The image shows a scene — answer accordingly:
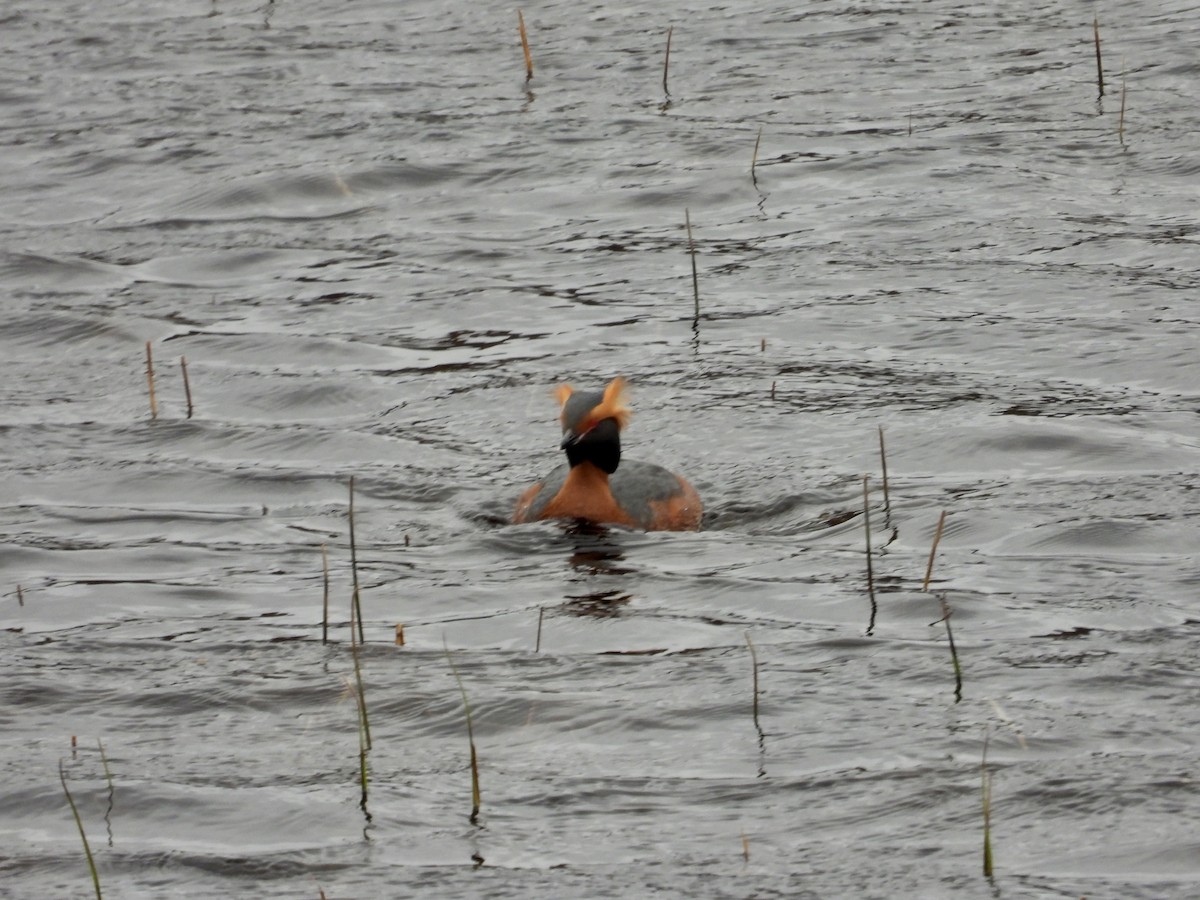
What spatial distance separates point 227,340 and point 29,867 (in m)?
7.18

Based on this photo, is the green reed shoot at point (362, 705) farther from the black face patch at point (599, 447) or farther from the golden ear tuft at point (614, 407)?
the golden ear tuft at point (614, 407)

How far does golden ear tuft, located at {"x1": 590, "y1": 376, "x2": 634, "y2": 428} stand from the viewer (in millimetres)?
9914

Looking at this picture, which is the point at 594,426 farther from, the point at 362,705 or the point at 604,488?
the point at 362,705

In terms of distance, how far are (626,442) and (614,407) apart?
4.96 feet

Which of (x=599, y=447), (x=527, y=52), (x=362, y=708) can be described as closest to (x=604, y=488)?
(x=599, y=447)

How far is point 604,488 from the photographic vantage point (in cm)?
998

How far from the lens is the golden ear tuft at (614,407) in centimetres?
991

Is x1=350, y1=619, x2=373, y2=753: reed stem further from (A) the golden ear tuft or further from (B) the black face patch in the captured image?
(A) the golden ear tuft

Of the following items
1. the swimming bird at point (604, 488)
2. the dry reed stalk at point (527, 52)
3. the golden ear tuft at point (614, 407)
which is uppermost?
the dry reed stalk at point (527, 52)

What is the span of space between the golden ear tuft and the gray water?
2.39 feet

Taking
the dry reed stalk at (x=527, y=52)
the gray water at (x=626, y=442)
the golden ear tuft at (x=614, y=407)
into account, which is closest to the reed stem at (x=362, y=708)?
the gray water at (x=626, y=442)

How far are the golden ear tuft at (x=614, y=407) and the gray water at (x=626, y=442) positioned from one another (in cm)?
73

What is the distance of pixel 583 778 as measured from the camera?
6566 millimetres

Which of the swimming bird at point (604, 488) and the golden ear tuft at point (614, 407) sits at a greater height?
the golden ear tuft at point (614, 407)
